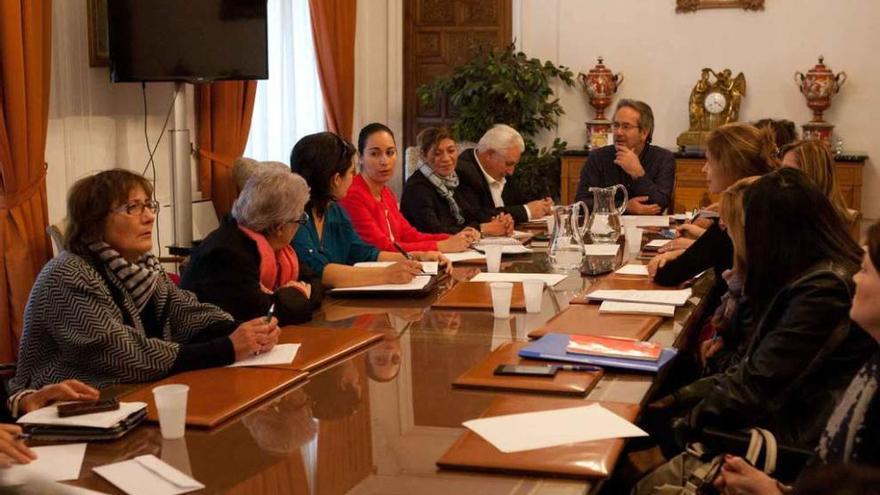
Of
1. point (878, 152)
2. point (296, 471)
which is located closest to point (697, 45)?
point (878, 152)

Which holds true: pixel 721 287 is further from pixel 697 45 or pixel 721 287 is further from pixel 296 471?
pixel 697 45

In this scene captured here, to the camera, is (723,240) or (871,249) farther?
(723,240)

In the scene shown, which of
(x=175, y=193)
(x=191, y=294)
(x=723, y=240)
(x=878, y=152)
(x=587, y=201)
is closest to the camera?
(x=191, y=294)

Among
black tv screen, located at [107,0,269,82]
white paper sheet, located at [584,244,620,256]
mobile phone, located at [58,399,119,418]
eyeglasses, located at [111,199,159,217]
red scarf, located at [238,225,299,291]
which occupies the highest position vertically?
black tv screen, located at [107,0,269,82]

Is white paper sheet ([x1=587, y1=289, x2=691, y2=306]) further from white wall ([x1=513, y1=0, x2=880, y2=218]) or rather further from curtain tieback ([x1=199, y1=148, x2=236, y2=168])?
white wall ([x1=513, y1=0, x2=880, y2=218])

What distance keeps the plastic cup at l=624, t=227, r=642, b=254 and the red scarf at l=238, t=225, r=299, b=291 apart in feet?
5.21

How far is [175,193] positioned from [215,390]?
324 centimetres

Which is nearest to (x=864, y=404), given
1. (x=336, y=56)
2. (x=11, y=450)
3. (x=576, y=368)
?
(x=576, y=368)

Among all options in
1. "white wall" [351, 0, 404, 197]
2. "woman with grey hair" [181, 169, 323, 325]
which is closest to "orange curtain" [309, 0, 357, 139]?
"white wall" [351, 0, 404, 197]

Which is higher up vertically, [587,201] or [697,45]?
[697,45]

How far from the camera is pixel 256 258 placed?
10.8ft

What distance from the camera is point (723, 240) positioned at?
376 cm

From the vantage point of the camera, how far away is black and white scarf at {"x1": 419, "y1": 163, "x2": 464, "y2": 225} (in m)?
5.28

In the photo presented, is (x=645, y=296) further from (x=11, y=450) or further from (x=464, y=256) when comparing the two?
(x=11, y=450)
